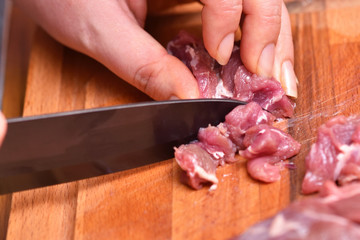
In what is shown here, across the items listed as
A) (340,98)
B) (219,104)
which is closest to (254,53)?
(219,104)

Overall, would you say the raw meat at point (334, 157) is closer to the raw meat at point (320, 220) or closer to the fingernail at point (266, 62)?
the raw meat at point (320, 220)

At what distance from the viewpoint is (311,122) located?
320 cm

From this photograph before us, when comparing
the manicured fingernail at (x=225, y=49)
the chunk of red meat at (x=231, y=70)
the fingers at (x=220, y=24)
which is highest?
the fingers at (x=220, y=24)

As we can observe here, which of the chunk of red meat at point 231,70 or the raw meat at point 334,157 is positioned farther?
the chunk of red meat at point 231,70

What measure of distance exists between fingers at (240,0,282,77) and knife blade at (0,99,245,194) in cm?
31

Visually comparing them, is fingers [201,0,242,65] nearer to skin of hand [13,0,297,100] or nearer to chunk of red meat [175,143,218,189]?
skin of hand [13,0,297,100]

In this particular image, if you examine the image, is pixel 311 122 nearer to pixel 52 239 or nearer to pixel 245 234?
pixel 245 234

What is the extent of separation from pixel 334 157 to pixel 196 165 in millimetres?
774

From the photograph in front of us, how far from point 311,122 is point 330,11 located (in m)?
1.05

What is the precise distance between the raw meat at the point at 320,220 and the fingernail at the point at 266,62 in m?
0.93

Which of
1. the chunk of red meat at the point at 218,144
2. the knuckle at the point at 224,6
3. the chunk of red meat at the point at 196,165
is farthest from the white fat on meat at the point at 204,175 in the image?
the knuckle at the point at 224,6

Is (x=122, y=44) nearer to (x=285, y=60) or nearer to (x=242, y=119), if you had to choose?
(x=242, y=119)

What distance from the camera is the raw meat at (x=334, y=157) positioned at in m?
2.74

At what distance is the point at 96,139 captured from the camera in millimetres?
2898
